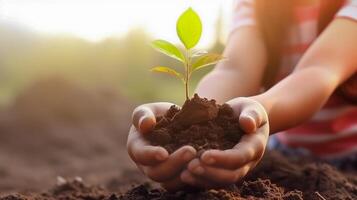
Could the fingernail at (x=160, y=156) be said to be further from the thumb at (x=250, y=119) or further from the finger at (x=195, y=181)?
the thumb at (x=250, y=119)

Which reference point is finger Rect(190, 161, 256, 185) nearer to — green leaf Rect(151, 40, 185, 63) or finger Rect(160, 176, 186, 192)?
finger Rect(160, 176, 186, 192)

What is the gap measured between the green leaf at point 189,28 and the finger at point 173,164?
25cm

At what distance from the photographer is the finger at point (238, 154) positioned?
3.44 ft

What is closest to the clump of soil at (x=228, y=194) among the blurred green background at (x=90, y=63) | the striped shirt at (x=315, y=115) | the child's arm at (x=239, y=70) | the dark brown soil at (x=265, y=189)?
the dark brown soil at (x=265, y=189)

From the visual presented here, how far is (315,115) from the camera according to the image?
233 centimetres

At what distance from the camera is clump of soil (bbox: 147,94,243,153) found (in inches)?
45.7

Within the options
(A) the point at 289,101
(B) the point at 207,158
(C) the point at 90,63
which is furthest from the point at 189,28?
(C) the point at 90,63

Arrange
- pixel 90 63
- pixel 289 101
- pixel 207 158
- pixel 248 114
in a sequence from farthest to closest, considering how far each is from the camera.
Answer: pixel 90 63, pixel 289 101, pixel 248 114, pixel 207 158

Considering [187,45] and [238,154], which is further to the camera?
[187,45]

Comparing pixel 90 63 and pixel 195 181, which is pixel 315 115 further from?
pixel 90 63

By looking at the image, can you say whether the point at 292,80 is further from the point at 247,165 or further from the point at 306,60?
the point at 247,165

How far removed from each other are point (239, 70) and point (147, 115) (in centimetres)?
84

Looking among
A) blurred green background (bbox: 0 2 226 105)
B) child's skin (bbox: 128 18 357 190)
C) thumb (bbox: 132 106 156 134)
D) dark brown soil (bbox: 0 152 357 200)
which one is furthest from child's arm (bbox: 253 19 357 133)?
blurred green background (bbox: 0 2 226 105)

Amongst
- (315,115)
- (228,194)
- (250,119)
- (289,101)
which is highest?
(315,115)
